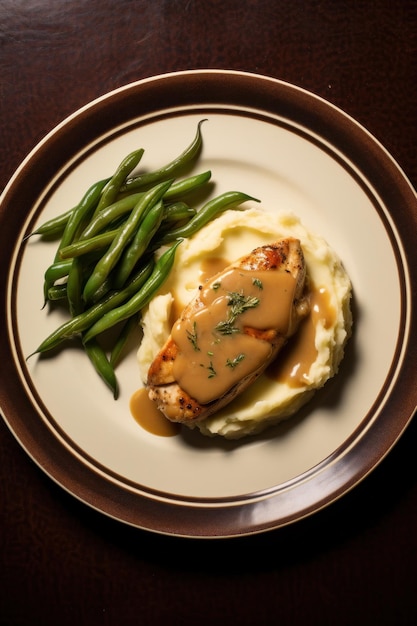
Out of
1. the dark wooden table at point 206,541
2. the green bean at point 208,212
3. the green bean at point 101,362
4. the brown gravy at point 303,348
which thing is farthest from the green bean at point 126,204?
the brown gravy at point 303,348

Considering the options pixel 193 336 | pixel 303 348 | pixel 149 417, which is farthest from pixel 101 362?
pixel 303 348

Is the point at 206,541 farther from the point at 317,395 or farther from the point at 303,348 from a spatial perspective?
the point at 303,348

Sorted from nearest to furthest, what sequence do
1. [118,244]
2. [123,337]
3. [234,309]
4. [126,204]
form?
1. [234,309]
2. [118,244]
3. [126,204]
4. [123,337]

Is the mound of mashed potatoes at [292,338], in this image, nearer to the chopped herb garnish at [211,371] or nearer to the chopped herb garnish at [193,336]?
the chopped herb garnish at [193,336]

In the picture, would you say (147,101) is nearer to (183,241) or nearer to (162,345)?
(183,241)

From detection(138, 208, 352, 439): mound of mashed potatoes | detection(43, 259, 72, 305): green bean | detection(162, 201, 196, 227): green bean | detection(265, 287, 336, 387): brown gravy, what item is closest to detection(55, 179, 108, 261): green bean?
detection(43, 259, 72, 305): green bean

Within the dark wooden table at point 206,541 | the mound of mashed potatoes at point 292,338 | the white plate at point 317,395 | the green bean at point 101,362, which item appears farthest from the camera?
the dark wooden table at point 206,541

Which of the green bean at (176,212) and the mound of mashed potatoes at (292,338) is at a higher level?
the green bean at (176,212)
